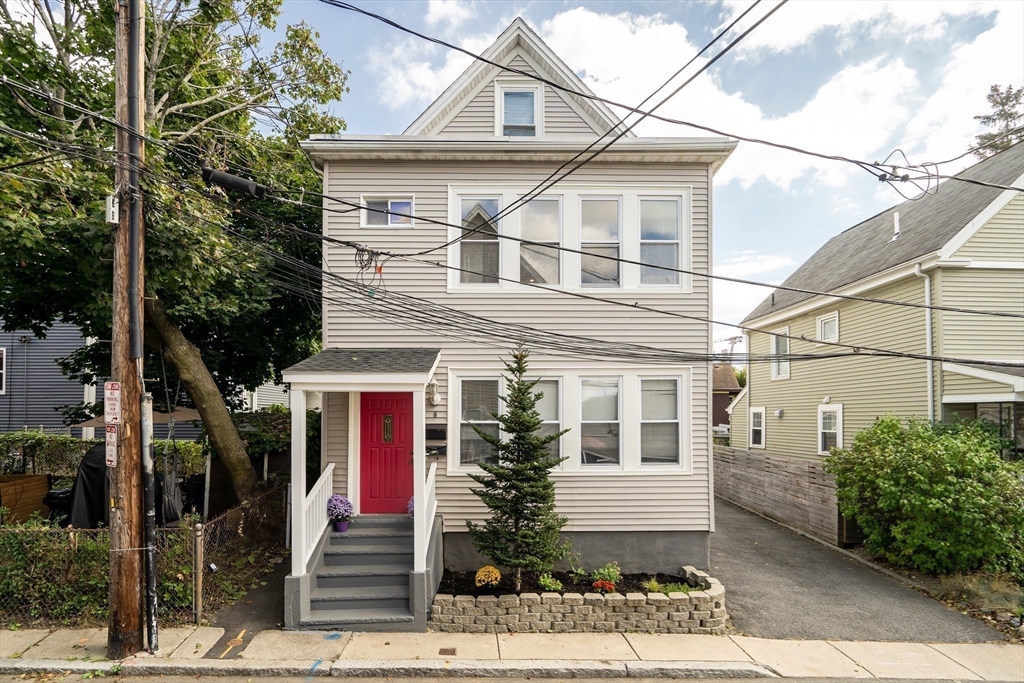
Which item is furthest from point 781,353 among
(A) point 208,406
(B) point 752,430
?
(A) point 208,406

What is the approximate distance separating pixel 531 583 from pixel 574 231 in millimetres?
5499

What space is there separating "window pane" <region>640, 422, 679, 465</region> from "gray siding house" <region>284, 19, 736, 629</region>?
2 cm

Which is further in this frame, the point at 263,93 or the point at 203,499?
the point at 263,93

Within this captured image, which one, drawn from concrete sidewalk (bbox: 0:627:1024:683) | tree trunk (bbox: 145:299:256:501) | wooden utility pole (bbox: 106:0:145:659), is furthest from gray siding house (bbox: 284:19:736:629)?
wooden utility pole (bbox: 106:0:145:659)

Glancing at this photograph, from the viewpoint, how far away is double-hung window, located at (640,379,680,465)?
8930 mm

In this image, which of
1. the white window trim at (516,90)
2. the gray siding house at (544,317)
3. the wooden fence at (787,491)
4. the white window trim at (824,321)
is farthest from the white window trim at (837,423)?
the white window trim at (516,90)

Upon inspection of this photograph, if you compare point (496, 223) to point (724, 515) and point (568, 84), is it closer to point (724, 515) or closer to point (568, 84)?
point (568, 84)

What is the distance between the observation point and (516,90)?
9.49 meters

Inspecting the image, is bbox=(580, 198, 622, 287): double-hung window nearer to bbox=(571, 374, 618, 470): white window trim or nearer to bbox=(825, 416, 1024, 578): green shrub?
bbox=(571, 374, 618, 470): white window trim

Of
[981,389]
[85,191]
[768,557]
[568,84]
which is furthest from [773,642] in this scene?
[85,191]

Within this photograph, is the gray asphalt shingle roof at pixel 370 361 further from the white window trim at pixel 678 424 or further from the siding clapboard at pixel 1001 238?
the siding clapboard at pixel 1001 238

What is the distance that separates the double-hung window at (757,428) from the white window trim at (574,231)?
1264 centimetres

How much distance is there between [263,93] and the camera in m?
12.7

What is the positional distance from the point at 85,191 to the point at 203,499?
5.89 m
